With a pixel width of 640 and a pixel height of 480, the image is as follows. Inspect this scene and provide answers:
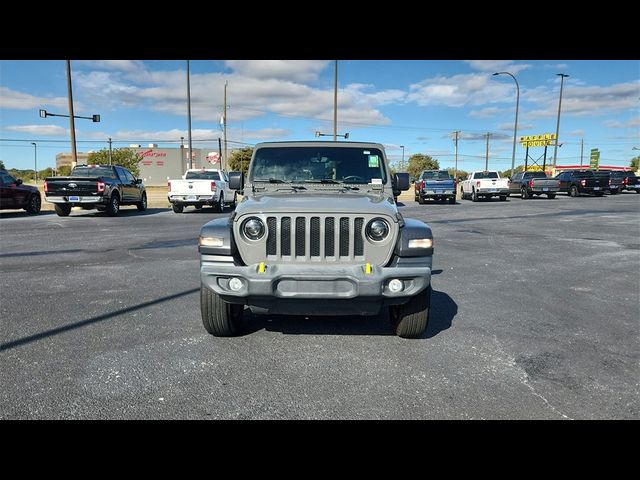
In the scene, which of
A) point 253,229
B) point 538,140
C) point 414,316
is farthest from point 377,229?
point 538,140

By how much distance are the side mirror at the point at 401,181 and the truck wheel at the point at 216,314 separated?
2.49 metres

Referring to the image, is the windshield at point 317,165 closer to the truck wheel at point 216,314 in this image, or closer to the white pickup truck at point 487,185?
the truck wheel at point 216,314

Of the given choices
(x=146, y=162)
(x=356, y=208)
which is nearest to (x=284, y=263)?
(x=356, y=208)

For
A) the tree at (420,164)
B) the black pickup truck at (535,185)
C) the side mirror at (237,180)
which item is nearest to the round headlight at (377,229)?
the side mirror at (237,180)

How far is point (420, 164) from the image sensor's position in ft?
335

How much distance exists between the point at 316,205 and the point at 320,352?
1291 millimetres

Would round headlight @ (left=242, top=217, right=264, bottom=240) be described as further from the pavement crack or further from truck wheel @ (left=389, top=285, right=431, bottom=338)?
the pavement crack

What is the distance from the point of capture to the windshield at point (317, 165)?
5547mm

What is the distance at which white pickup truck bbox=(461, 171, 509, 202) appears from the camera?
2758 cm

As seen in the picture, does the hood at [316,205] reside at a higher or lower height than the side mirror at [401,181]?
lower

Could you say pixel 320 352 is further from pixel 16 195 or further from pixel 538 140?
pixel 538 140

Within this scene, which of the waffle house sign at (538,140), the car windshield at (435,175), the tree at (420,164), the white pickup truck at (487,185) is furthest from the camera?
the tree at (420,164)
